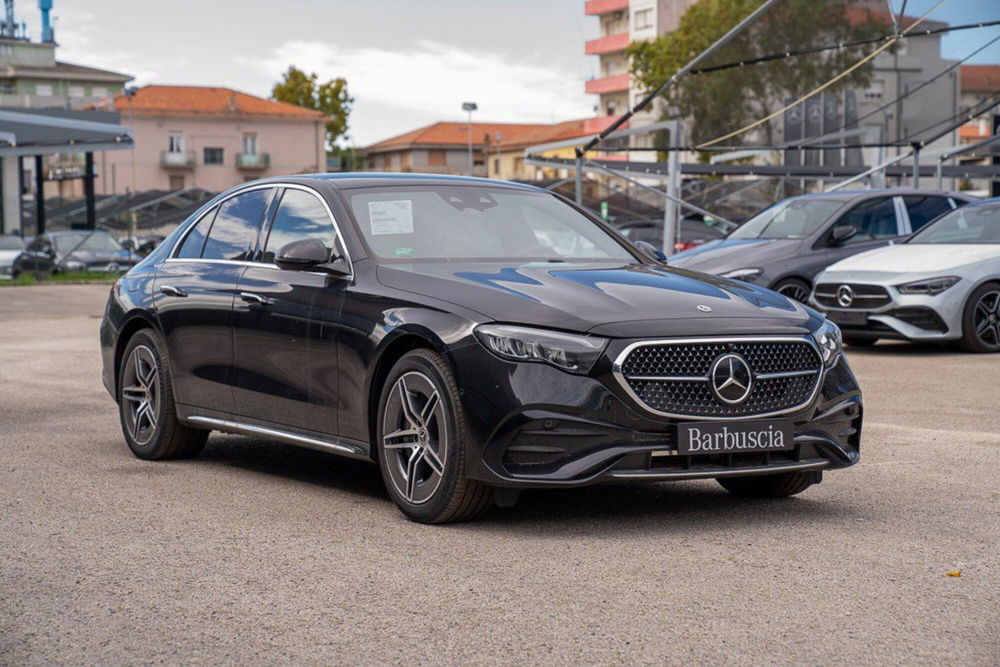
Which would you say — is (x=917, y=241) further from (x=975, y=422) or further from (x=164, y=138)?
(x=164, y=138)

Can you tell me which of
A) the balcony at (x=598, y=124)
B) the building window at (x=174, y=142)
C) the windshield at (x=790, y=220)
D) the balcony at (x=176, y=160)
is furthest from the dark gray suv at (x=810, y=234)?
the building window at (x=174, y=142)

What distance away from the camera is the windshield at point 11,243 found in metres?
35.3

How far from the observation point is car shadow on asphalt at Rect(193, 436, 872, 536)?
22.0 feet

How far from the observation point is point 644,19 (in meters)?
105

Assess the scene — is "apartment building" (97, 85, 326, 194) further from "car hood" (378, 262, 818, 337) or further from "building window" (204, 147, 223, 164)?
"car hood" (378, 262, 818, 337)

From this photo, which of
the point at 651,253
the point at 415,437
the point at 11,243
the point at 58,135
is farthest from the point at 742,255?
the point at 58,135

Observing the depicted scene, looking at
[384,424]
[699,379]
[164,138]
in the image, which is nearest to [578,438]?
[699,379]

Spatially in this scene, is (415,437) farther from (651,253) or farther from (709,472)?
(651,253)

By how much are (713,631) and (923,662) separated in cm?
63

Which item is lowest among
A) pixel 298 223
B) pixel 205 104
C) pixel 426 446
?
pixel 426 446

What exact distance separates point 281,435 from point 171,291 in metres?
1.44

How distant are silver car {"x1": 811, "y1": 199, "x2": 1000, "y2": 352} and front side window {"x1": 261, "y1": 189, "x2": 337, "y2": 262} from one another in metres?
8.79

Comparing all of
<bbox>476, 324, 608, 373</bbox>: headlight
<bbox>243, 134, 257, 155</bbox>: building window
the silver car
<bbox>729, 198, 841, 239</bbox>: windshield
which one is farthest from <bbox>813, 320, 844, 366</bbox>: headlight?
<bbox>243, 134, 257, 155</bbox>: building window

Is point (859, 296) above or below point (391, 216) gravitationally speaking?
below
